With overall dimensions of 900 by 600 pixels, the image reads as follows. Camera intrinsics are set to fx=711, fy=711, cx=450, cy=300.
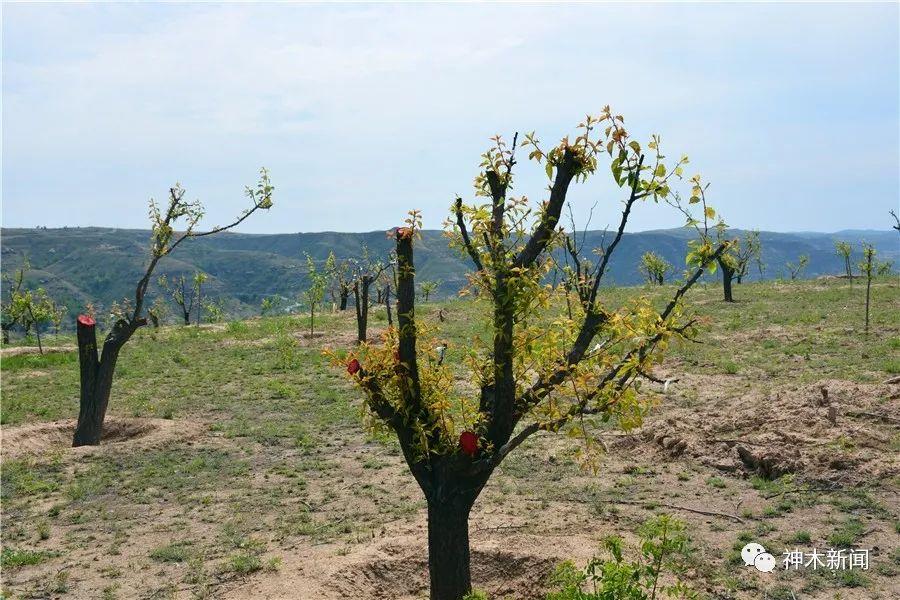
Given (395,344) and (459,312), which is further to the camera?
(459,312)

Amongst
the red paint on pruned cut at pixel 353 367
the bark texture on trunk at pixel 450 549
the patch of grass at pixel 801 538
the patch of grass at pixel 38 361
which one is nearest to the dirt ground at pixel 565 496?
the patch of grass at pixel 801 538

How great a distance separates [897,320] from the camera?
19.9 metres

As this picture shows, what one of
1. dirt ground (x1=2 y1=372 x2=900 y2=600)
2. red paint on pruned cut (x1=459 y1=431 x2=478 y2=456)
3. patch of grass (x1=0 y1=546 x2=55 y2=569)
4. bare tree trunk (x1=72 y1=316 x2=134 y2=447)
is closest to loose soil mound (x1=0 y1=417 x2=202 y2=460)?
dirt ground (x1=2 y1=372 x2=900 y2=600)

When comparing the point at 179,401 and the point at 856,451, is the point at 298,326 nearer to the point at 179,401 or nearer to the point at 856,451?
the point at 179,401

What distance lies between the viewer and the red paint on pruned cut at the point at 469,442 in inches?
208

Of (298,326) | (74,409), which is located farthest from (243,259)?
(74,409)

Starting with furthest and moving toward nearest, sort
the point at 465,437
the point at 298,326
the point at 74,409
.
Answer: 1. the point at 298,326
2. the point at 74,409
3. the point at 465,437

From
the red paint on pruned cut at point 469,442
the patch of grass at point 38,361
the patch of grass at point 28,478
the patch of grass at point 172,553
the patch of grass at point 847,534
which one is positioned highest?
the red paint on pruned cut at point 469,442

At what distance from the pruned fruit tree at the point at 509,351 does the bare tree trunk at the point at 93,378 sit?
8.38 metres

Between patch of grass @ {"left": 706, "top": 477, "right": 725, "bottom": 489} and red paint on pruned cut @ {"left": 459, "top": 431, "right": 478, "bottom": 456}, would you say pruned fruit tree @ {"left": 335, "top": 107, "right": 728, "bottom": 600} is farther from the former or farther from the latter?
patch of grass @ {"left": 706, "top": 477, "right": 725, "bottom": 489}

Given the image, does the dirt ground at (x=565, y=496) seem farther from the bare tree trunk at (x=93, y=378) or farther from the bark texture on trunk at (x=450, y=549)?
the bark texture on trunk at (x=450, y=549)

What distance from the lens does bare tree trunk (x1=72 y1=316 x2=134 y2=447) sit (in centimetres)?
1215

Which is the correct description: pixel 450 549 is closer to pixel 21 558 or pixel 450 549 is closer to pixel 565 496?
pixel 565 496

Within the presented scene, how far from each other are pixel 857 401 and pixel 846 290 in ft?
69.8
